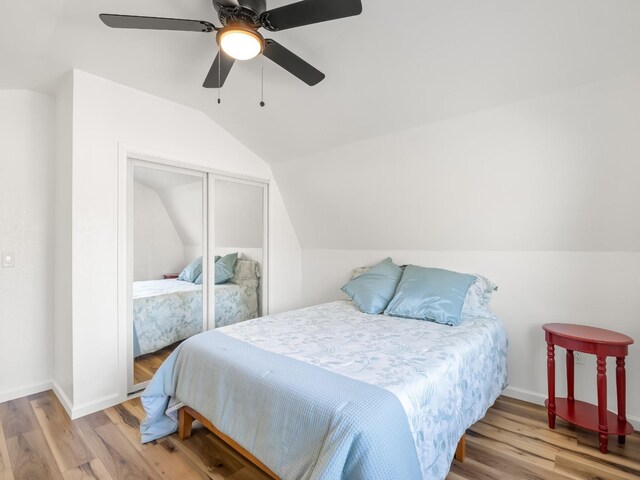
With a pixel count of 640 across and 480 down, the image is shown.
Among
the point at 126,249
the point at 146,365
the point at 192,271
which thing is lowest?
the point at 146,365

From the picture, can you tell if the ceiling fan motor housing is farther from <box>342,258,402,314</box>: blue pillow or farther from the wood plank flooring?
the wood plank flooring

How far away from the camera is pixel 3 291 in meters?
2.54

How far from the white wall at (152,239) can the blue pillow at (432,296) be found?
1.93m

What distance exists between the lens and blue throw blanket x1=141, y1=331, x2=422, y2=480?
115 cm

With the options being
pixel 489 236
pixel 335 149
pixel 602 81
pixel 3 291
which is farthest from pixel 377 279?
pixel 3 291

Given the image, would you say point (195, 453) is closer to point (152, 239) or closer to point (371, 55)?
point (152, 239)

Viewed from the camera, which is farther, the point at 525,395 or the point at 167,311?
the point at 167,311

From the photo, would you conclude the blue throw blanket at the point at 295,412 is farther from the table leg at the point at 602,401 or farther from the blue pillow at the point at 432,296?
the table leg at the point at 602,401

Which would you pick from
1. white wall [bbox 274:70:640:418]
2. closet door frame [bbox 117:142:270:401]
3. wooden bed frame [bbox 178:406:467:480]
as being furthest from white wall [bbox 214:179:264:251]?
wooden bed frame [bbox 178:406:467:480]

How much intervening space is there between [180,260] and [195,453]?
162 cm

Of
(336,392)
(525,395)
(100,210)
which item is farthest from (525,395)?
(100,210)

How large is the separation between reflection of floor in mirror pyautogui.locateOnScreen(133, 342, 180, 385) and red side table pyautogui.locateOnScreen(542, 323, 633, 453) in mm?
2987

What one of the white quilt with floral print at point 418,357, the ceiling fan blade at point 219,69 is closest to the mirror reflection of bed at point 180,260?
the white quilt with floral print at point 418,357

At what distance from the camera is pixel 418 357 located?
1.71 m
